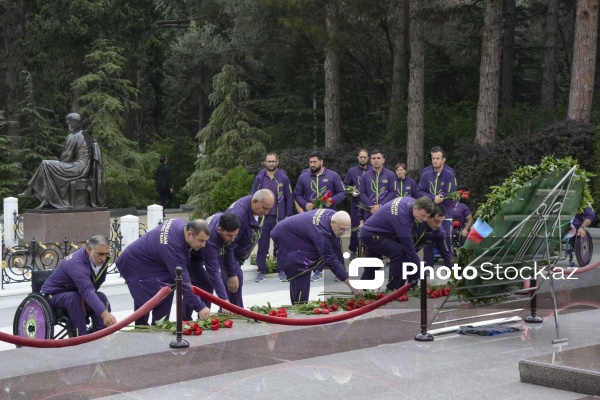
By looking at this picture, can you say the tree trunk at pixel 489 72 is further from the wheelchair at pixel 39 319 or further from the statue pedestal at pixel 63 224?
the wheelchair at pixel 39 319

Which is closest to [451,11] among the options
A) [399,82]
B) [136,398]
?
[399,82]

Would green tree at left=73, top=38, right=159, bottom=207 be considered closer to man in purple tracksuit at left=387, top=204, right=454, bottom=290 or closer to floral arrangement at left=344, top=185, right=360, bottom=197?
floral arrangement at left=344, top=185, right=360, bottom=197

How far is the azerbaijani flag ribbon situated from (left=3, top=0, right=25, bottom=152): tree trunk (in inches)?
1147

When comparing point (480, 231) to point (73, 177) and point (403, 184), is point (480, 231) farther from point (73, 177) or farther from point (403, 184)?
point (73, 177)

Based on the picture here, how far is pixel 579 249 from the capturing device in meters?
15.2

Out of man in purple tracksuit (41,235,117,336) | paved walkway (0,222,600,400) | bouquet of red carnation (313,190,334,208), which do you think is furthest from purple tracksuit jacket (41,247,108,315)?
bouquet of red carnation (313,190,334,208)

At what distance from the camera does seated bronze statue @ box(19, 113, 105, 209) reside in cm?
1758

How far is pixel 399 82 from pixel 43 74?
17.5m

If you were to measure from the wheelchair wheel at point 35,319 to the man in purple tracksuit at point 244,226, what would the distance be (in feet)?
7.12

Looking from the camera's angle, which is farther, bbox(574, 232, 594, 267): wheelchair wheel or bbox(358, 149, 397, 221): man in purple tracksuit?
bbox(358, 149, 397, 221): man in purple tracksuit

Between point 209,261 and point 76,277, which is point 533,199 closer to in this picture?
point 209,261

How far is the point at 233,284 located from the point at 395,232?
6.95ft

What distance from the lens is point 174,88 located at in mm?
41344

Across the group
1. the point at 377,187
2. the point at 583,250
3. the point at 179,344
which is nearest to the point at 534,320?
the point at 179,344
